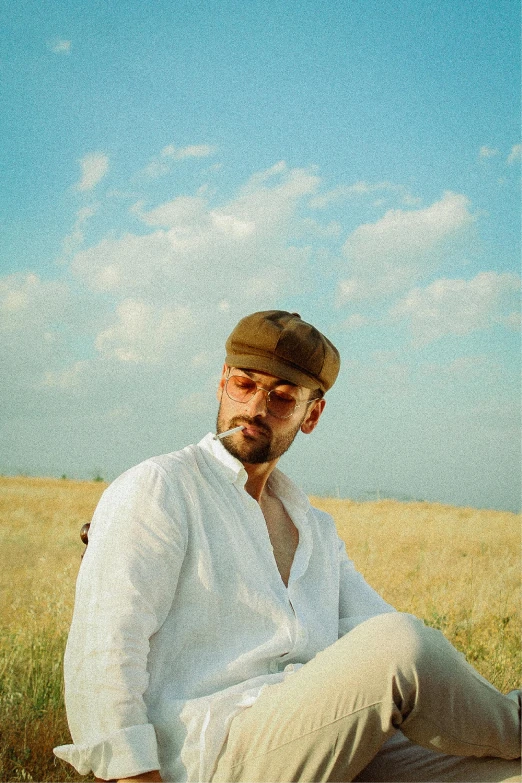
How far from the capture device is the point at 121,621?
221cm

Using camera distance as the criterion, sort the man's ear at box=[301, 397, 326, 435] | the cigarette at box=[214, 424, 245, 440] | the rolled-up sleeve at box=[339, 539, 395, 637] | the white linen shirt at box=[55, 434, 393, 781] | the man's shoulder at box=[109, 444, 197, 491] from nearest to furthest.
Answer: the white linen shirt at box=[55, 434, 393, 781]
the man's shoulder at box=[109, 444, 197, 491]
the cigarette at box=[214, 424, 245, 440]
the rolled-up sleeve at box=[339, 539, 395, 637]
the man's ear at box=[301, 397, 326, 435]

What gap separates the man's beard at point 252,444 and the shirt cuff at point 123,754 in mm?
1198

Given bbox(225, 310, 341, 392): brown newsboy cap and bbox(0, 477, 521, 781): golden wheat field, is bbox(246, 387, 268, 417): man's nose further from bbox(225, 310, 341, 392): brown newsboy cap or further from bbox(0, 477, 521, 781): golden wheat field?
bbox(0, 477, 521, 781): golden wheat field

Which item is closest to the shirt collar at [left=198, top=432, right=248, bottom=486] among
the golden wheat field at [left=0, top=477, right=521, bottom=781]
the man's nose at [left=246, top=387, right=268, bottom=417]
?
the man's nose at [left=246, top=387, right=268, bottom=417]

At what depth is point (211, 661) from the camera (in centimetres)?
244

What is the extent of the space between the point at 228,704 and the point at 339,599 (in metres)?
1.05

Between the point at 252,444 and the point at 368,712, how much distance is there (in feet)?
4.32

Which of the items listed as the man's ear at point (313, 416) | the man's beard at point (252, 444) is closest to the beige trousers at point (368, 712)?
the man's beard at point (252, 444)

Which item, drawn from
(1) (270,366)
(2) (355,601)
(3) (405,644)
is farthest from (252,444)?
(3) (405,644)

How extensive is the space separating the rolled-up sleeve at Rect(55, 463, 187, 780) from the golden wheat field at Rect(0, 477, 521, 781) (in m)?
1.23

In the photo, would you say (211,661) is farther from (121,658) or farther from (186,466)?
(186,466)

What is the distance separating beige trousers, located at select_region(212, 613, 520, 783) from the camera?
2041mm

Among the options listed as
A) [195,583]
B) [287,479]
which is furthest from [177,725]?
[287,479]

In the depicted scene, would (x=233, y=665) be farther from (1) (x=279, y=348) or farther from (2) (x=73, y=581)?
(2) (x=73, y=581)
